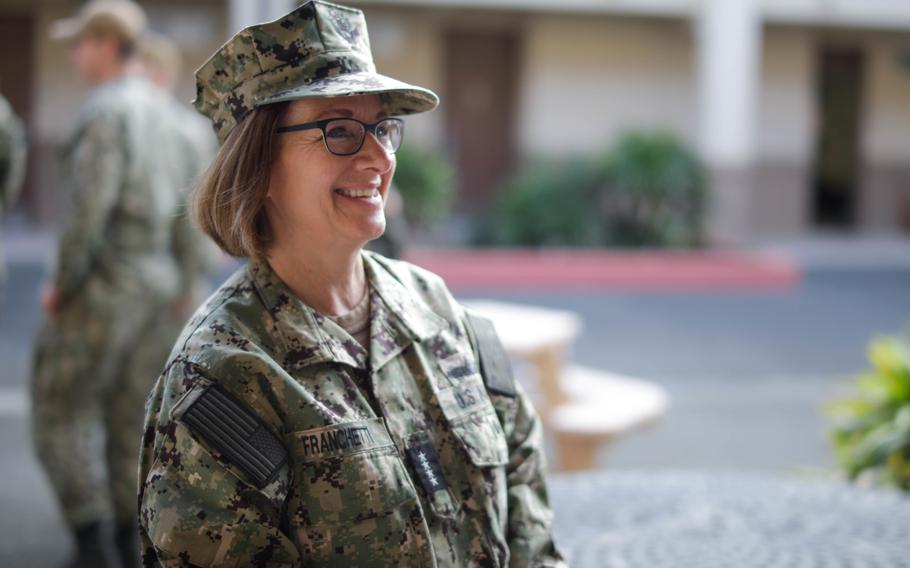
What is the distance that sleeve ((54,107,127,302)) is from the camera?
14.7ft

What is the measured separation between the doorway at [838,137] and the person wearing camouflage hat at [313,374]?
19.2 meters

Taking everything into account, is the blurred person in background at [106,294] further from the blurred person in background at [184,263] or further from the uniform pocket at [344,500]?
the uniform pocket at [344,500]

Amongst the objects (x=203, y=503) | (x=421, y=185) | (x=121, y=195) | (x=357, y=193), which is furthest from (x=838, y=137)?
(x=203, y=503)

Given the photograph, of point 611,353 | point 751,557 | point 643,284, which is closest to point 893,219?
point 643,284

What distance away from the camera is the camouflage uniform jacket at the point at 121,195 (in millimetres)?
4516

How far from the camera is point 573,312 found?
1190 centimetres

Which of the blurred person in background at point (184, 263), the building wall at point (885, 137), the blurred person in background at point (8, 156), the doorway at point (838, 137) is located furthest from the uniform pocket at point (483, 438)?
the doorway at point (838, 137)

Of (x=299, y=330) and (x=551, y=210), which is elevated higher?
(x=299, y=330)

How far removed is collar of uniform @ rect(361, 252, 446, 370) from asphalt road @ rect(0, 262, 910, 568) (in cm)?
301

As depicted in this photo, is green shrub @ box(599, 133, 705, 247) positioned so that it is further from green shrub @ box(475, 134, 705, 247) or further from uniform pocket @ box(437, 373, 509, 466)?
uniform pocket @ box(437, 373, 509, 466)

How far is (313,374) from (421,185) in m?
13.0

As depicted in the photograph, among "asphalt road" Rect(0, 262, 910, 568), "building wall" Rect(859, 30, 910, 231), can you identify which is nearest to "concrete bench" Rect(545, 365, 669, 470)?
"asphalt road" Rect(0, 262, 910, 568)

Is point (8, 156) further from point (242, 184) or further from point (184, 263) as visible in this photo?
point (242, 184)

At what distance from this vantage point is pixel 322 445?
6.61 feet
